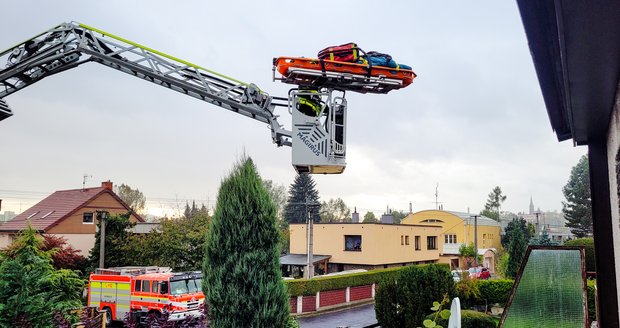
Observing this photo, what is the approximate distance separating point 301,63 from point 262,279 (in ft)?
10.3

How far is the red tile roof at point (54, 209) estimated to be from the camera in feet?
113

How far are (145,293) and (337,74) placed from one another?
632 inches

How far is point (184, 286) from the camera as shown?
18.7m

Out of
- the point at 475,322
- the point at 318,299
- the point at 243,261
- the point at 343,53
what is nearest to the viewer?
the point at 343,53

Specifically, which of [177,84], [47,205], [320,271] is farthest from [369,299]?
[47,205]

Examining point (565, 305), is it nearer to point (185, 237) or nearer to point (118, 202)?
point (185, 237)

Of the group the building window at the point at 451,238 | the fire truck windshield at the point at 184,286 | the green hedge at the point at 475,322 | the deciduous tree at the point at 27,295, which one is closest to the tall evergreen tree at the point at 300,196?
the building window at the point at 451,238

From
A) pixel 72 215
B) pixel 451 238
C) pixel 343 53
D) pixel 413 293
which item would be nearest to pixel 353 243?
pixel 72 215

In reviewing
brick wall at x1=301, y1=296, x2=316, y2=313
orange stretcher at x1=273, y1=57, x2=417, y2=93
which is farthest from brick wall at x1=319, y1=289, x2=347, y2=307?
orange stretcher at x1=273, y1=57, x2=417, y2=93

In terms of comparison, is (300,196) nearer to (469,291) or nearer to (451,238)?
(451,238)

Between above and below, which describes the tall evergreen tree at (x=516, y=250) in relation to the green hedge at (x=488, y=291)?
above

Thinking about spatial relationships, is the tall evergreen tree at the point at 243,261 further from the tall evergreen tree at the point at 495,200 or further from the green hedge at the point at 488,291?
the tall evergreen tree at the point at 495,200

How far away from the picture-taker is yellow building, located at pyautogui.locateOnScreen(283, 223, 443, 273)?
3716cm

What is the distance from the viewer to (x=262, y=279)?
6.72 metres
